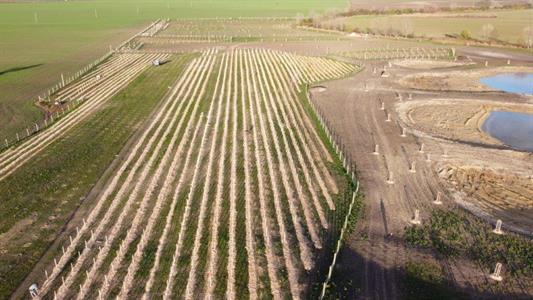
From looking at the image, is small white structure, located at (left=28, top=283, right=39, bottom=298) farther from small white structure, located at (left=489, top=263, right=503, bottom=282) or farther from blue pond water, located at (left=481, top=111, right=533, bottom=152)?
blue pond water, located at (left=481, top=111, right=533, bottom=152)

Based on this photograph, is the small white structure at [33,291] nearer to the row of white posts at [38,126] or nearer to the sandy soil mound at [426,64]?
the row of white posts at [38,126]

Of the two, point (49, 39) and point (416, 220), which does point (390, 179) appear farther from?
point (49, 39)

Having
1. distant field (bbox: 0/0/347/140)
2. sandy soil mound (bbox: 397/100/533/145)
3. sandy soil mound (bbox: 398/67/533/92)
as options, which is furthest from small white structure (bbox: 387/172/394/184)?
distant field (bbox: 0/0/347/140)

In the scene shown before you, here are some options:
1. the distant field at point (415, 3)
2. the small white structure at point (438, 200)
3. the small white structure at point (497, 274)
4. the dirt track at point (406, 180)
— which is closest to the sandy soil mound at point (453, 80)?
the dirt track at point (406, 180)

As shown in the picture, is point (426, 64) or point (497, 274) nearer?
point (497, 274)

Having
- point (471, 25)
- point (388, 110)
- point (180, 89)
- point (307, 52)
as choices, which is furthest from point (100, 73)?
point (471, 25)

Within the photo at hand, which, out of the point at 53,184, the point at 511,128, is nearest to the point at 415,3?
the point at 511,128
